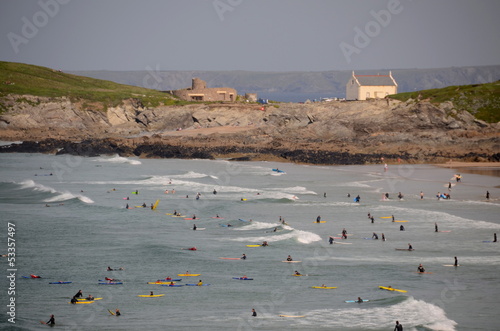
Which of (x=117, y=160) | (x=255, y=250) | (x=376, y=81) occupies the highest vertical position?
(x=376, y=81)

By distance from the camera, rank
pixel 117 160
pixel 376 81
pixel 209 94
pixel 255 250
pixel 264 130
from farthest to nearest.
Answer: pixel 209 94 < pixel 376 81 < pixel 264 130 < pixel 117 160 < pixel 255 250

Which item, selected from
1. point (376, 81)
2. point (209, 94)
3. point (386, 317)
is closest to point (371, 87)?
point (376, 81)

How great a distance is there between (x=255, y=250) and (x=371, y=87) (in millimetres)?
93769

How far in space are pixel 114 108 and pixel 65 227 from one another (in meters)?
92.0

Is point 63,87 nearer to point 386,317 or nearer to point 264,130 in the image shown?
point 264,130

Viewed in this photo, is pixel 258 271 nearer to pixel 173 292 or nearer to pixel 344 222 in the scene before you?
pixel 173 292

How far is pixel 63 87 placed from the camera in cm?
16100

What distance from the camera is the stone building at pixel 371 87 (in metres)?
134

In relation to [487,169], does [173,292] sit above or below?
below

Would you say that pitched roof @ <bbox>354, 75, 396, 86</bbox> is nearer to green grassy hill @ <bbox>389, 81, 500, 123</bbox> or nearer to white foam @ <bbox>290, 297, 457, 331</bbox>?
green grassy hill @ <bbox>389, 81, 500, 123</bbox>

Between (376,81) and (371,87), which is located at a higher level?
(376,81)

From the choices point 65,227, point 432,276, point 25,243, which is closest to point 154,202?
point 65,227

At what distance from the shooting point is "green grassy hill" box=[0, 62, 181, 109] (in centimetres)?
14518

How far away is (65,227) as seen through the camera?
179 ft
